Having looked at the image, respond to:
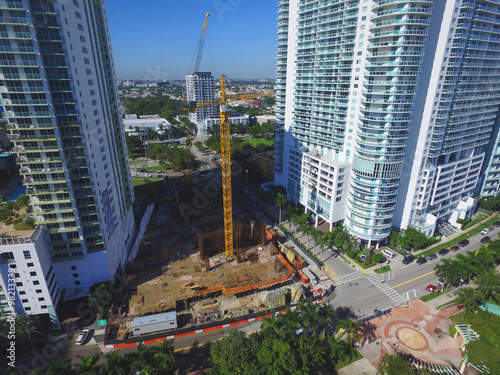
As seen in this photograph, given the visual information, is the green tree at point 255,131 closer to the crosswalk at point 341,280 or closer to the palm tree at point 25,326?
the crosswalk at point 341,280

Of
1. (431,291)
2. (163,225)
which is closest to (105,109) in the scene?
(163,225)

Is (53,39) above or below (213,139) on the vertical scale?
above

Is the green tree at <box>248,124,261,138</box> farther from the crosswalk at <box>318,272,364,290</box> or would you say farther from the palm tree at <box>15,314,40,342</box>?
the palm tree at <box>15,314,40,342</box>

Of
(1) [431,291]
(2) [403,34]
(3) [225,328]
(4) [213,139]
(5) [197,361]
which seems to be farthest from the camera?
(4) [213,139]

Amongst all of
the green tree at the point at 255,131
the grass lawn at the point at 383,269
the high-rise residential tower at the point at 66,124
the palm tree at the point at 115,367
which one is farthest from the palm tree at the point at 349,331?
the green tree at the point at 255,131

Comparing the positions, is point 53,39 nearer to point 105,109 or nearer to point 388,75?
point 105,109

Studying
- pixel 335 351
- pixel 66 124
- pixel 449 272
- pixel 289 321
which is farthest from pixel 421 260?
pixel 66 124
